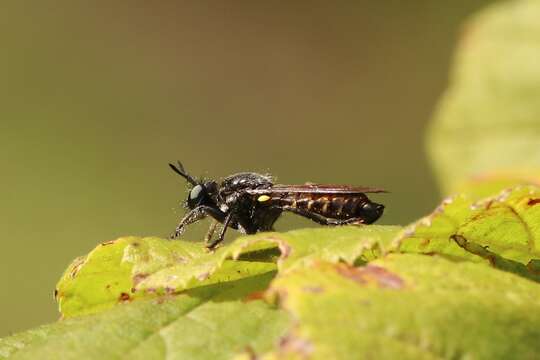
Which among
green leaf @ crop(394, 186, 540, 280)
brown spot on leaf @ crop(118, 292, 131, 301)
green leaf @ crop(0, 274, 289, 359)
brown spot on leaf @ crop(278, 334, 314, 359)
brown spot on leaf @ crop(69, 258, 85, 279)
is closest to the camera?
brown spot on leaf @ crop(278, 334, 314, 359)

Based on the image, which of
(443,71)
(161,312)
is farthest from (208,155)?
(161,312)

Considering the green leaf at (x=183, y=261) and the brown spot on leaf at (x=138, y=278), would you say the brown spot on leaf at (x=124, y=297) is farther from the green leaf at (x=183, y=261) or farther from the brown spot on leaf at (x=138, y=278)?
the brown spot on leaf at (x=138, y=278)

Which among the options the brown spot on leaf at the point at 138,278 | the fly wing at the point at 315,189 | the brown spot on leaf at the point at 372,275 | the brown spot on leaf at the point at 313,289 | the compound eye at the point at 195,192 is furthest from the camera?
the compound eye at the point at 195,192

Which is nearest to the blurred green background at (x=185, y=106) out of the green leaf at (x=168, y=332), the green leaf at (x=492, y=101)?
the green leaf at (x=492, y=101)

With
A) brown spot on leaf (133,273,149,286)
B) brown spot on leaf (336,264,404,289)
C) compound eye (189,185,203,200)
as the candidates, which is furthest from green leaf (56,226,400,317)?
compound eye (189,185,203,200)

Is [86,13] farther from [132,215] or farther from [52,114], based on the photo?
[132,215]

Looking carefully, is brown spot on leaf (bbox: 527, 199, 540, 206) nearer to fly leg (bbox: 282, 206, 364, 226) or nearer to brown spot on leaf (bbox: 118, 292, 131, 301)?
brown spot on leaf (bbox: 118, 292, 131, 301)
